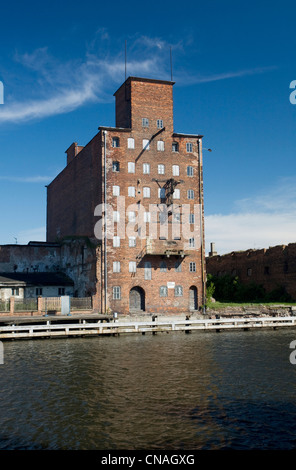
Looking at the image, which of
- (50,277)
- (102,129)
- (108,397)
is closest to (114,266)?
(50,277)

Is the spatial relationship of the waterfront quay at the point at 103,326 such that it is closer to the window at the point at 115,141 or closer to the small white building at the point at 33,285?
the small white building at the point at 33,285

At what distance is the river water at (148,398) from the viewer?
12422 mm

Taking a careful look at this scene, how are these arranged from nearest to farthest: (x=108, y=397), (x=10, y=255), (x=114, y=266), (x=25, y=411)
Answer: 1. (x=25, y=411)
2. (x=108, y=397)
3. (x=114, y=266)
4. (x=10, y=255)

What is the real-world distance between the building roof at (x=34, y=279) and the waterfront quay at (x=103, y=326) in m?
7.60

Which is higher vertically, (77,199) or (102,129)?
(102,129)

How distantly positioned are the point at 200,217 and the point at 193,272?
19.4 ft

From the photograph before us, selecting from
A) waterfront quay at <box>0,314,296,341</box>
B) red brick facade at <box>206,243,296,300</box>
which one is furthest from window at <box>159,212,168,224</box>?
red brick facade at <box>206,243,296,300</box>

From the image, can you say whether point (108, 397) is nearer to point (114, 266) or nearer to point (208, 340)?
point (208, 340)

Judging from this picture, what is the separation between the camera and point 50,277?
49.4 metres

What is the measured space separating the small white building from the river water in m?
16.7

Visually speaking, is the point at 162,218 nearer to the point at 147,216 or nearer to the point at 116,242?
the point at 147,216

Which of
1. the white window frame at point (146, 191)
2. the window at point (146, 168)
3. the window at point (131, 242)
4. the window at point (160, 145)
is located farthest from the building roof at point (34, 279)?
the window at point (160, 145)

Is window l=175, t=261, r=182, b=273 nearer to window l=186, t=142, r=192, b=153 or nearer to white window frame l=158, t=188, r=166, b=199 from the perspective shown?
white window frame l=158, t=188, r=166, b=199
